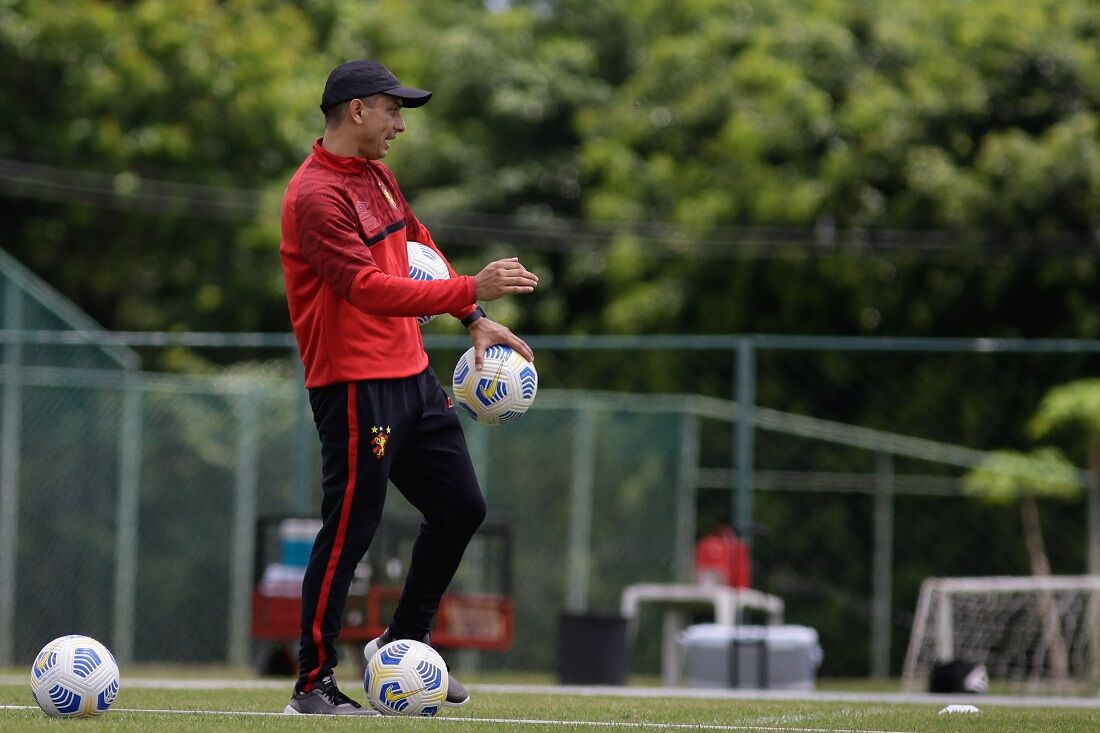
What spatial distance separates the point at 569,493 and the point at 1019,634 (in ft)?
13.4

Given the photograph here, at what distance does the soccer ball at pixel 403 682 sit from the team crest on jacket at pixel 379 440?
633 millimetres

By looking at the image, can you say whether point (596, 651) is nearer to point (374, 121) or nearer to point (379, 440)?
point (379, 440)

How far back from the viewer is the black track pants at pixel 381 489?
6.17 metres

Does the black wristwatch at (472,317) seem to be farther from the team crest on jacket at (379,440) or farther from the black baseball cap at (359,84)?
the black baseball cap at (359,84)

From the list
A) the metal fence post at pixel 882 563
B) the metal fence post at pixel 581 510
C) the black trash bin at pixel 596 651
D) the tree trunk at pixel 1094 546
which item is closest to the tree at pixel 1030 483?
the tree trunk at pixel 1094 546

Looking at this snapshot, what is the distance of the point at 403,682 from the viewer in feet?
19.7

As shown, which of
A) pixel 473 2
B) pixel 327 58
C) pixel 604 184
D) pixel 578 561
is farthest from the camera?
pixel 473 2

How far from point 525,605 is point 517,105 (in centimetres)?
823

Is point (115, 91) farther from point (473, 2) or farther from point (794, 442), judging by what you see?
point (794, 442)

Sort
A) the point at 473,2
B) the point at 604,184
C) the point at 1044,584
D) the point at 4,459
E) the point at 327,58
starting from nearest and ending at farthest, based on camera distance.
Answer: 1. the point at 1044,584
2. the point at 4,459
3. the point at 604,184
4. the point at 327,58
5. the point at 473,2

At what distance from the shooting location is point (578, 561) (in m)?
15.6

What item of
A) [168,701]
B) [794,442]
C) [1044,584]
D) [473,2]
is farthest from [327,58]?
[168,701]

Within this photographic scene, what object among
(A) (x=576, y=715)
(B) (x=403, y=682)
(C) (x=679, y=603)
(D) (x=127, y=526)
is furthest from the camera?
(D) (x=127, y=526)

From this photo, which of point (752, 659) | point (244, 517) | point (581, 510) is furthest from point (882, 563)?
point (244, 517)
